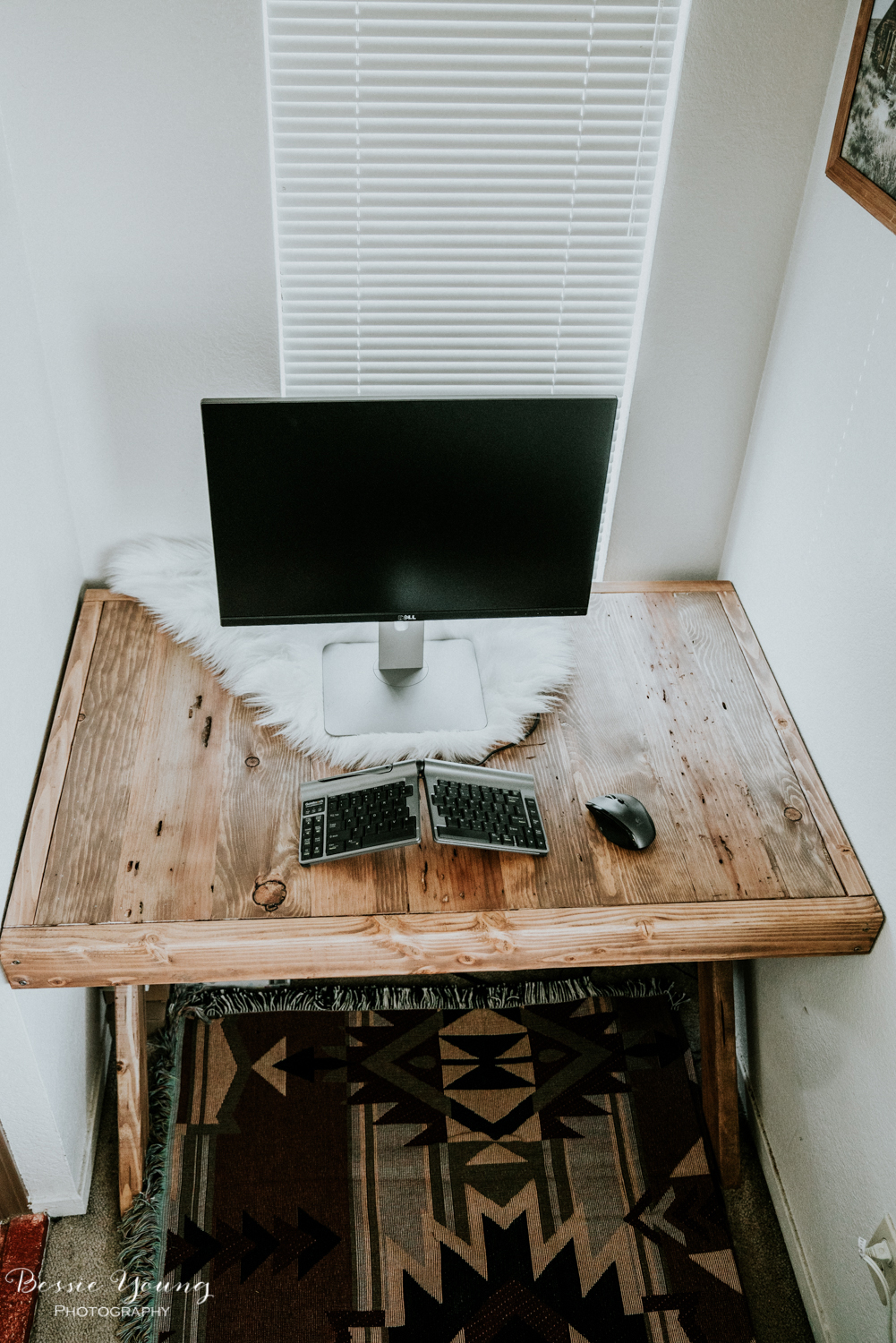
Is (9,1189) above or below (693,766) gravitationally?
below

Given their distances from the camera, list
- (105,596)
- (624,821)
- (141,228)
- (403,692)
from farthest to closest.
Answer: (105,596) < (403,692) < (141,228) < (624,821)

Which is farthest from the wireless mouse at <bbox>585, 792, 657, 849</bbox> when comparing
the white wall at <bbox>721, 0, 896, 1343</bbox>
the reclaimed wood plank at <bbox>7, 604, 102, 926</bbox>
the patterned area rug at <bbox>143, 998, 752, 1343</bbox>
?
the reclaimed wood plank at <bbox>7, 604, 102, 926</bbox>

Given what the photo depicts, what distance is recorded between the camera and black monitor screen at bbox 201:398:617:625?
1399mm

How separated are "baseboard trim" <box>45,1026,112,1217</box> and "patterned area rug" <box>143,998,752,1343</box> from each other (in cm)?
13

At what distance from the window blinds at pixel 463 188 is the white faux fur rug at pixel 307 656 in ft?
1.34

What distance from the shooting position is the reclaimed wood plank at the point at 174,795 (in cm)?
132

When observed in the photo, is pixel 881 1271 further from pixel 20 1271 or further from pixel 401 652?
pixel 20 1271

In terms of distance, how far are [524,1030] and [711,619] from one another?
857mm

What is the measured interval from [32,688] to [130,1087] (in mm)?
655

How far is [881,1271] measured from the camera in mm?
1302

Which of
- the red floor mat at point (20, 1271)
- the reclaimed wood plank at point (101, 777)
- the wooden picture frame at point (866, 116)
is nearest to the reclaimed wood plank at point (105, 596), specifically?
the reclaimed wood plank at point (101, 777)

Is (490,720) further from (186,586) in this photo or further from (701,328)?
(701,328)

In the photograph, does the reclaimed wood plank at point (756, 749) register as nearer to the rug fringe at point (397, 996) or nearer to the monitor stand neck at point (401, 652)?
the monitor stand neck at point (401, 652)

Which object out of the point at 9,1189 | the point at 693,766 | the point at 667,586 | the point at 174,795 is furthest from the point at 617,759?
the point at 9,1189
